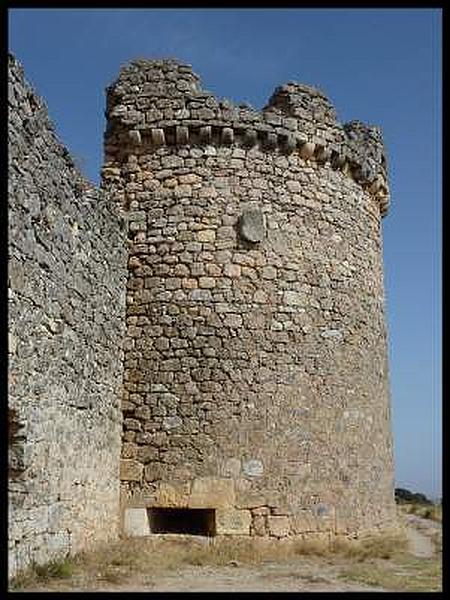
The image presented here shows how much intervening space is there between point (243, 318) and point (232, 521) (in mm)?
2457

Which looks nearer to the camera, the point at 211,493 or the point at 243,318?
the point at 211,493

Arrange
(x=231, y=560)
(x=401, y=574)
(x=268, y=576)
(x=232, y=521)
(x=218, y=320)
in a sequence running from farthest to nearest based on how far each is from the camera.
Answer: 1. (x=218, y=320)
2. (x=232, y=521)
3. (x=231, y=560)
4. (x=401, y=574)
5. (x=268, y=576)

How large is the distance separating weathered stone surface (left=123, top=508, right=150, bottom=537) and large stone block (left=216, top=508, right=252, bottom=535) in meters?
0.86

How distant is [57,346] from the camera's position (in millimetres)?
7758

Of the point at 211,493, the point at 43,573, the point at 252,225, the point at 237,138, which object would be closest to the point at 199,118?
the point at 237,138

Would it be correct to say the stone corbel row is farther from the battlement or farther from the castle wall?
the castle wall

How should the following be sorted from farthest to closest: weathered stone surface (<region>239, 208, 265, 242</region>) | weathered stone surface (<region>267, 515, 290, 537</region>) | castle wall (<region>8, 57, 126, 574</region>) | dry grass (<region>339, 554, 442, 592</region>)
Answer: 1. weathered stone surface (<region>239, 208, 265, 242</region>)
2. weathered stone surface (<region>267, 515, 290, 537</region>)
3. dry grass (<region>339, 554, 442, 592</region>)
4. castle wall (<region>8, 57, 126, 574</region>)

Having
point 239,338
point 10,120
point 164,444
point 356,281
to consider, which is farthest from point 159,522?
point 10,120

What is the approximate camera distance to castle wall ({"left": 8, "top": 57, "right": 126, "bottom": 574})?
686cm

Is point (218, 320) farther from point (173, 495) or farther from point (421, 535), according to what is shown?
point (421, 535)

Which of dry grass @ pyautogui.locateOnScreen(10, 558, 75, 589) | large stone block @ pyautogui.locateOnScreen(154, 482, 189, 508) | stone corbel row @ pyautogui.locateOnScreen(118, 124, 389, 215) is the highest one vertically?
stone corbel row @ pyautogui.locateOnScreen(118, 124, 389, 215)

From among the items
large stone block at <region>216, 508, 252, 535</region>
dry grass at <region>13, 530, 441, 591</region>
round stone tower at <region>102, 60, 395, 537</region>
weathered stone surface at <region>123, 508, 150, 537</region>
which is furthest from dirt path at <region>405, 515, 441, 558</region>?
weathered stone surface at <region>123, 508, 150, 537</region>

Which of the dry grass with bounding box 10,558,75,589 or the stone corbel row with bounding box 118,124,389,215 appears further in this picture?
the stone corbel row with bounding box 118,124,389,215

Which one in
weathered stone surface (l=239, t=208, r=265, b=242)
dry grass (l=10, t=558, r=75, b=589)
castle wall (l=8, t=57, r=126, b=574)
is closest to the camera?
dry grass (l=10, t=558, r=75, b=589)
